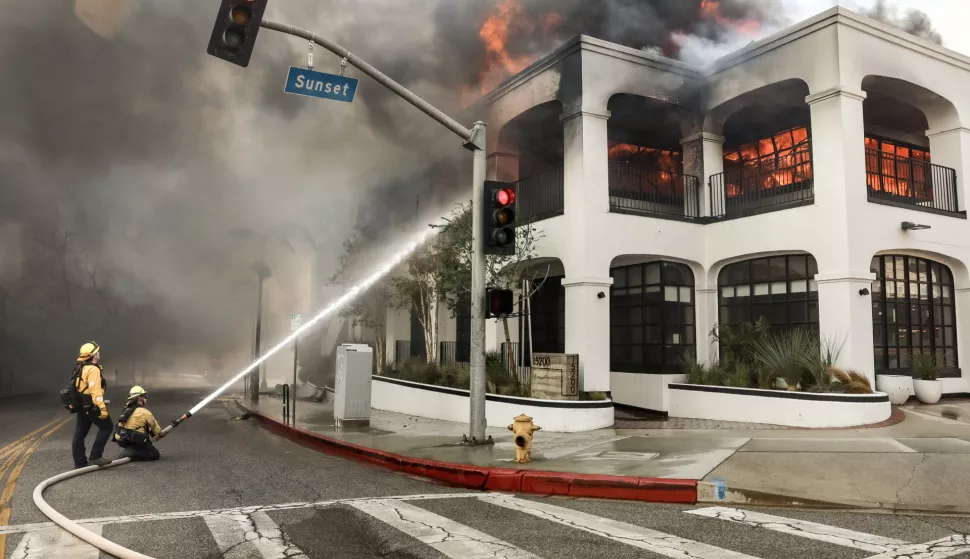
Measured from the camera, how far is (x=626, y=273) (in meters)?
15.2

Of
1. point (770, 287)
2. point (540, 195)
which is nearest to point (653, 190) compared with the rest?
point (540, 195)

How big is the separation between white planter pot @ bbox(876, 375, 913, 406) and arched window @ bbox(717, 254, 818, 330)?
5.20ft

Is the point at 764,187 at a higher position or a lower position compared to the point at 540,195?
higher

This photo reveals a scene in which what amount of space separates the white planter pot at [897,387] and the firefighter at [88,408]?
1308 centimetres

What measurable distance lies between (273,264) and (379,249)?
11.3 meters

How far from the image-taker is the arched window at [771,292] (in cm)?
1322

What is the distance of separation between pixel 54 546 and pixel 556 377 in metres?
8.63

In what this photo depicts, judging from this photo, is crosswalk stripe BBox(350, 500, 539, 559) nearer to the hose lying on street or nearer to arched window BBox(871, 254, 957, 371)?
the hose lying on street

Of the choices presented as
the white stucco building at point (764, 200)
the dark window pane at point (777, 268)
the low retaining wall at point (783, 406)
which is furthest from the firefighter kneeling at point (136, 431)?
the dark window pane at point (777, 268)

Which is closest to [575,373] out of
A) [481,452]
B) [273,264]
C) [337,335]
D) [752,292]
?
[481,452]

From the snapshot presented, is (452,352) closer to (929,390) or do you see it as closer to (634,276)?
(634,276)

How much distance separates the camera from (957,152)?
14258 mm

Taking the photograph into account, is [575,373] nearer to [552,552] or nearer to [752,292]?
[752,292]

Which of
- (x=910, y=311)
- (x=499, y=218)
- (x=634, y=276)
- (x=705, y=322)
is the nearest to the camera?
(x=499, y=218)
